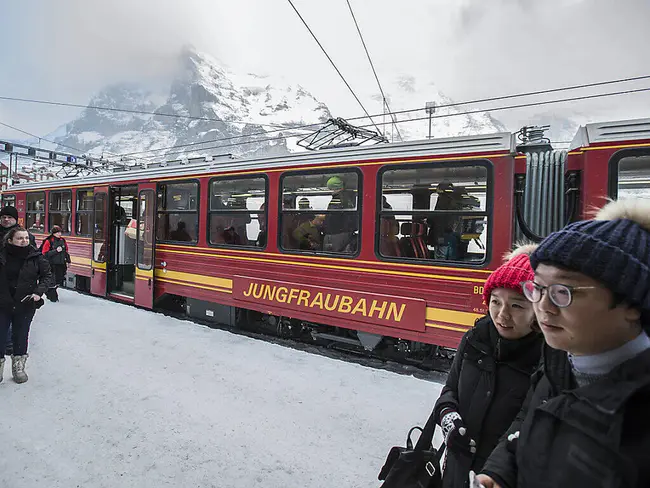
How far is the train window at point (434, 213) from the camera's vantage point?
477 cm

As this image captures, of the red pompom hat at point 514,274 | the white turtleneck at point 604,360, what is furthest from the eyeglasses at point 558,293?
the red pompom hat at point 514,274

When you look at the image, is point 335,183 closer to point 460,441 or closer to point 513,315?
point 513,315

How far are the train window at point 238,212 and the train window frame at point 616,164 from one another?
4.39 m

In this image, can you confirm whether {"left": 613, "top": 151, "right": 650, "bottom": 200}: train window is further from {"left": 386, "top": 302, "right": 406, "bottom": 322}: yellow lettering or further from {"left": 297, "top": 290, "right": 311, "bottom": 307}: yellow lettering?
{"left": 297, "top": 290, "right": 311, "bottom": 307}: yellow lettering

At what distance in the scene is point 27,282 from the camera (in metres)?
4.16

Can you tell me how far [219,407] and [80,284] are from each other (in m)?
8.43

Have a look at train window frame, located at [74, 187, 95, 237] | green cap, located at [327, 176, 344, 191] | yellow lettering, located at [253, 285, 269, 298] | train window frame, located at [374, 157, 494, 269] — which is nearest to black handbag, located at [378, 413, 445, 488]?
train window frame, located at [374, 157, 494, 269]

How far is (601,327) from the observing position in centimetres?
109

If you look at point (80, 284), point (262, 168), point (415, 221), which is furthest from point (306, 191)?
point (80, 284)

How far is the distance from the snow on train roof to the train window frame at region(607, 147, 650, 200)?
954 millimetres

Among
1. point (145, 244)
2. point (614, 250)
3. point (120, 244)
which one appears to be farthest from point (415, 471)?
point (120, 244)

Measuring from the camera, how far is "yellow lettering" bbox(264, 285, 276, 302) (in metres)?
6.27

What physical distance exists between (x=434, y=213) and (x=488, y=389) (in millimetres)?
3355

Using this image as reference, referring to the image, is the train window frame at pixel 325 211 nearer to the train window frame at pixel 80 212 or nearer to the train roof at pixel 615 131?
the train roof at pixel 615 131
